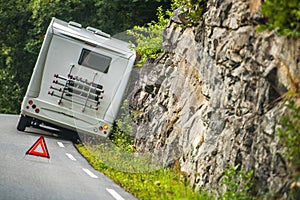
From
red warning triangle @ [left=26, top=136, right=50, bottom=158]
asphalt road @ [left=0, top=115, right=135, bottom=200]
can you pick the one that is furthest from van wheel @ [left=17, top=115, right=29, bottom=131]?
red warning triangle @ [left=26, top=136, right=50, bottom=158]

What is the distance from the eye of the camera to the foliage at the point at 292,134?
312 inches

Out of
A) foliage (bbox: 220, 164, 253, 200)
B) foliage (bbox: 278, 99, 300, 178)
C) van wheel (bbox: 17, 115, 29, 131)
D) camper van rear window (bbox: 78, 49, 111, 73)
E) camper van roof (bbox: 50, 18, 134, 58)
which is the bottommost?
van wheel (bbox: 17, 115, 29, 131)

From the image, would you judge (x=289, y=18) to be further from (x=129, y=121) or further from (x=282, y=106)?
(x=129, y=121)

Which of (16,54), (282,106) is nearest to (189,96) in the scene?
(282,106)

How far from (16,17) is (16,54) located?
2153 mm

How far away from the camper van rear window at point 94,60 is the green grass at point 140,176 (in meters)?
2.66

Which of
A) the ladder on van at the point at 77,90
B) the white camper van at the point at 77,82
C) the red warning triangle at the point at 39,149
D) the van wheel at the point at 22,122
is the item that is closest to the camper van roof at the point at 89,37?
the white camper van at the point at 77,82

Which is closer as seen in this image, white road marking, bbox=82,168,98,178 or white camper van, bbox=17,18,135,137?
white road marking, bbox=82,168,98,178

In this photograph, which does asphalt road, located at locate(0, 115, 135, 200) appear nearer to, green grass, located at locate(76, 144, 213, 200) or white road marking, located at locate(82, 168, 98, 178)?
white road marking, located at locate(82, 168, 98, 178)

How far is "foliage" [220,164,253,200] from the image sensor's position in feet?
28.8

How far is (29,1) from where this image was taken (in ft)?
124

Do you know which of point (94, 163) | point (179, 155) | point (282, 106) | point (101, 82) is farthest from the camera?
point (101, 82)

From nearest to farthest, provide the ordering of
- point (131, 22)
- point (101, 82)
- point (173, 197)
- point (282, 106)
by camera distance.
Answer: point (282, 106) → point (173, 197) → point (101, 82) → point (131, 22)

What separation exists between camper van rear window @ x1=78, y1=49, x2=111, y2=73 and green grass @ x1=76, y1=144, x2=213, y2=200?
8.74 feet
